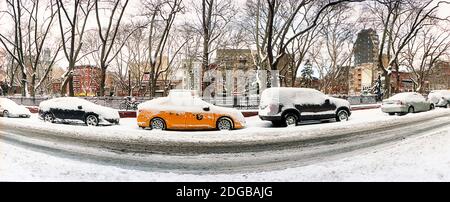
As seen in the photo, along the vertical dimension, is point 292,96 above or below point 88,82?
below

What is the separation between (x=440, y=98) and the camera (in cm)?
296

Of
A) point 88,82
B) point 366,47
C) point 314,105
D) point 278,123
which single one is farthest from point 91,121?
point 366,47

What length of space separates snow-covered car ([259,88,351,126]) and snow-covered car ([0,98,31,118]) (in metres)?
2.28

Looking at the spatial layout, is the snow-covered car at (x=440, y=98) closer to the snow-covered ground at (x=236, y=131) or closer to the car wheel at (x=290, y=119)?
the snow-covered ground at (x=236, y=131)

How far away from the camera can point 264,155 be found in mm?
2619

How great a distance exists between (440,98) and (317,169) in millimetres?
1510

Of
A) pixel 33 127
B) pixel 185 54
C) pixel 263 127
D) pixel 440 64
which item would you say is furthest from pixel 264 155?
pixel 33 127

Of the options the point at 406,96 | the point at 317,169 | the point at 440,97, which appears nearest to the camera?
the point at 317,169

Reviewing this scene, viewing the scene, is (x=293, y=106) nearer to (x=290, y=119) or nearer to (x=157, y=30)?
(x=290, y=119)

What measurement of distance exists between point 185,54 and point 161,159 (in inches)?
37.2

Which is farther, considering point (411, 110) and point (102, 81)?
point (411, 110)

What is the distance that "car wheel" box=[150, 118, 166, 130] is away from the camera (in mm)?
2629

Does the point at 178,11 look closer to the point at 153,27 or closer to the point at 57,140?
the point at 153,27

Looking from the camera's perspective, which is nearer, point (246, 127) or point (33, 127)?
point (246, 127)
